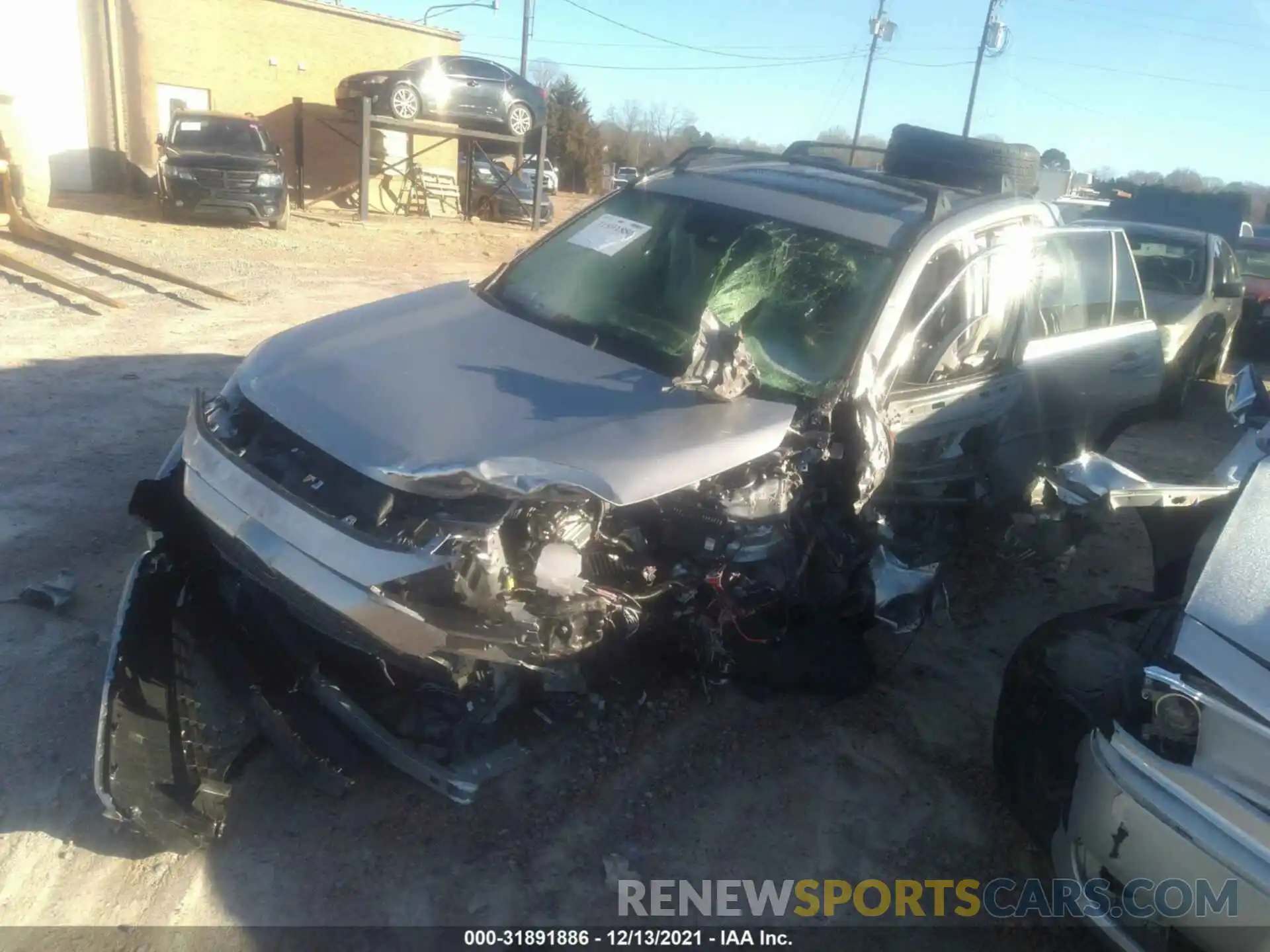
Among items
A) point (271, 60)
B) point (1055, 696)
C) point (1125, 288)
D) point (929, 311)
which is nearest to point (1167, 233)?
point (1125, 288)

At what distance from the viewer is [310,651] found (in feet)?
9.82

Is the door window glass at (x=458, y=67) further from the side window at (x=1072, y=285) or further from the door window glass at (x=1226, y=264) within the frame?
the side window at (x=1072, y=285)

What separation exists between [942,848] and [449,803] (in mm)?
1679

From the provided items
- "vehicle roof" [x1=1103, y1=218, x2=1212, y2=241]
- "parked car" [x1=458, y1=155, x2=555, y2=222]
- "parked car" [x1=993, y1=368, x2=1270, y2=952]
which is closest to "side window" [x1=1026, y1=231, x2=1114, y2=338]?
"parked car" [x1=993, y1=368, x2=1270, y2=952]

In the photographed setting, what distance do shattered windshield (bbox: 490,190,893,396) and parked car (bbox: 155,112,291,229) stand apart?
12.3 meters

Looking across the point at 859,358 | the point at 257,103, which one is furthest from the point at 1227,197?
the point at 257,103

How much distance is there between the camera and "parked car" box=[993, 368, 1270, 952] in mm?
2127

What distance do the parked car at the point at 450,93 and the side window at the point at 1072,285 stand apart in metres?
15.6

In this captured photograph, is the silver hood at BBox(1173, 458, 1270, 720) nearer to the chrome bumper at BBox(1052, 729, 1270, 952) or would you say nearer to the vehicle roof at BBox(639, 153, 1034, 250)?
the chrome bumper at BBox(1052, 729, 1270, 952)

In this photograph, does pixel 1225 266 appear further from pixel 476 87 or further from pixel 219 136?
pixel 219 136

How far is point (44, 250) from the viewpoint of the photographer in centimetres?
1148

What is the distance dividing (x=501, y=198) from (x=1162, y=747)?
A: 22.4 meters

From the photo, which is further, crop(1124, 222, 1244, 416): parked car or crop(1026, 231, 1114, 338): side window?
crop(1124, 222, 1244, 416): parked car

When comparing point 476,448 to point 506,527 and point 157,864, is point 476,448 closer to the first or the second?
point 506,527
